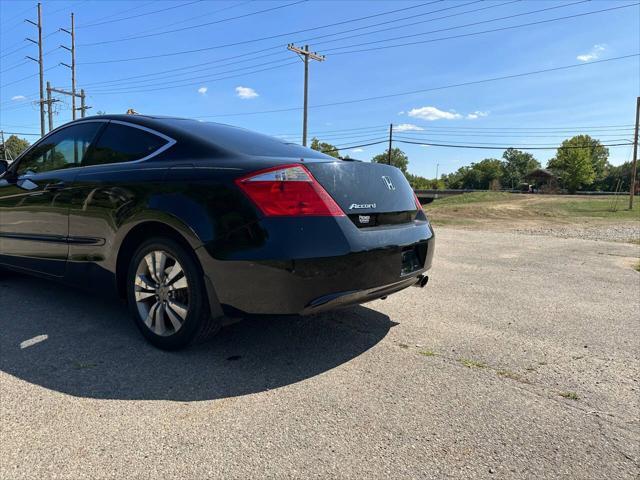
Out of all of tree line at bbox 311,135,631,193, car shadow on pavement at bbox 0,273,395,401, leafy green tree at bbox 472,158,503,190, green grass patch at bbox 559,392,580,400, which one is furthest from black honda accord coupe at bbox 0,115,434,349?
leafy green tree at bbox 472,158,503,190

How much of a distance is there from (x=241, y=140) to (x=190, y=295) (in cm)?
122

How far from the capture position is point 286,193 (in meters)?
2.59

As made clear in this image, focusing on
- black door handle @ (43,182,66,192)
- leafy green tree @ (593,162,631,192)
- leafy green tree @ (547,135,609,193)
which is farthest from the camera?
leafy green tree @ (593,162,631,192)

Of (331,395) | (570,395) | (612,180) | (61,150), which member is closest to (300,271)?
(331,395)

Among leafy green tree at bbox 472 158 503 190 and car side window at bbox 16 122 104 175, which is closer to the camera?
car side window at bbox 16 122 104 175

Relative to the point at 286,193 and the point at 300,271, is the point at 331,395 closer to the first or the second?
the point at 300,271

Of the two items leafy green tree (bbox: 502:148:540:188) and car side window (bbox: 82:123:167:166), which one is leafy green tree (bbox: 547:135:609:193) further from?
car side window (bbox: 82:123:167:166)

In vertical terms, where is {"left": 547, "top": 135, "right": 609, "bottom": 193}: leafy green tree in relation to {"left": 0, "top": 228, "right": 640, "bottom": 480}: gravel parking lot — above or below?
above

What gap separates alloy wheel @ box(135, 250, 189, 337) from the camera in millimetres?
2900

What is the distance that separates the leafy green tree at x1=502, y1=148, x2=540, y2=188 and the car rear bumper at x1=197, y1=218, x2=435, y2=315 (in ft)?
423

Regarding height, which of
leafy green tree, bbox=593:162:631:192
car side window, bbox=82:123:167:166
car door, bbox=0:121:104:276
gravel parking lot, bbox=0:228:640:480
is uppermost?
leafy green tree, bbox=593:162:631:192

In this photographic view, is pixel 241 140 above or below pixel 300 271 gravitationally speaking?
above

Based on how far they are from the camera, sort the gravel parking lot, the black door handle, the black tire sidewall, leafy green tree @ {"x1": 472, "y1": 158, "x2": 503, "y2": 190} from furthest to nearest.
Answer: leafy green tree @ {"x1": 472, "y1": 158, "x2": 503, "y2": 190}, the black door handle, the black tire sidewall, the gravel parking lot

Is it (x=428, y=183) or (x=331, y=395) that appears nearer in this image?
(x=331, y=395)
